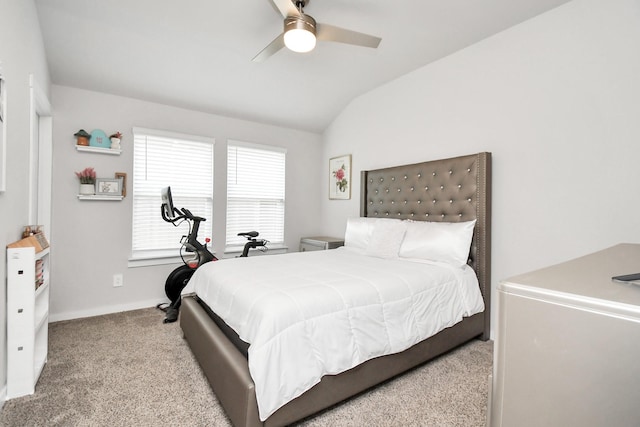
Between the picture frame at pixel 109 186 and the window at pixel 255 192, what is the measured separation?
1.25 meters

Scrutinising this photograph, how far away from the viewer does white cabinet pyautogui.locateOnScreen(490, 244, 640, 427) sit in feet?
1.52

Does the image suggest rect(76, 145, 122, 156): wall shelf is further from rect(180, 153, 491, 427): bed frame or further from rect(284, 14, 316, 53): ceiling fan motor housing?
rect(284, 14, 316, 53): ceiling fan motor housing

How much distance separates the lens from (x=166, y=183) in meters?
3.58

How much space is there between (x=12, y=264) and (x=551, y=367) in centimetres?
253

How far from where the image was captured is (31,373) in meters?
1.81

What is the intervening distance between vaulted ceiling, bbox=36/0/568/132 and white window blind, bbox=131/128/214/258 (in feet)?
1.58

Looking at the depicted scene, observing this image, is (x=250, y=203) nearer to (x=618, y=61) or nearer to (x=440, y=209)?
(x=440, y=209)

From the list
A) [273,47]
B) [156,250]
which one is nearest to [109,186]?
[156,250]

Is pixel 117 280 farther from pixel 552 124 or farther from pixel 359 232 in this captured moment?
pixel 552 124

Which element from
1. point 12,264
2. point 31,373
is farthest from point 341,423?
point 12,264

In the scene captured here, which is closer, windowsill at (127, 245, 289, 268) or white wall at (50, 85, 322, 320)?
white wall at (50, 85, 322, 320)

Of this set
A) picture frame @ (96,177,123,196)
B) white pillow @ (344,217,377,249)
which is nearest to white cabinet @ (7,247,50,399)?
picture frame @ (96,177,123,196)

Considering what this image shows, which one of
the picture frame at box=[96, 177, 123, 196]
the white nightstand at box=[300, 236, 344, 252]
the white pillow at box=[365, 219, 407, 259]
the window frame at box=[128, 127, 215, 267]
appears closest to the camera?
the white pillow at box=[365, 219, 407, 259]

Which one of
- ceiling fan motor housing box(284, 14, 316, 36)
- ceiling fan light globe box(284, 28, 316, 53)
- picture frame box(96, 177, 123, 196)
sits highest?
ceiling fan motor housing box(284, 14, 316, 36)
